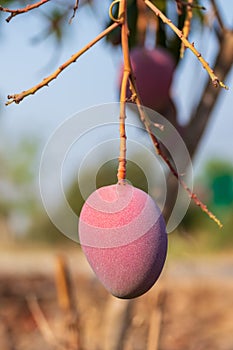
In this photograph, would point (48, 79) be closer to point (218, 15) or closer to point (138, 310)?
point (218, 15)

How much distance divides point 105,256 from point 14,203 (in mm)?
15291

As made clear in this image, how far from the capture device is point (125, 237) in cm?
49

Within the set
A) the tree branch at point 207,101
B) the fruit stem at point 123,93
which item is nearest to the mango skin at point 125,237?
the fruit stem at point 123,93

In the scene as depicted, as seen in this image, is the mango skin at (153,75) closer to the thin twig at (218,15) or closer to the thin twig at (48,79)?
the thin twig at (218,15)

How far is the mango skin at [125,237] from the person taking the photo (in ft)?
1.62

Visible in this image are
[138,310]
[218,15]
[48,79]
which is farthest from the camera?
[138,310]

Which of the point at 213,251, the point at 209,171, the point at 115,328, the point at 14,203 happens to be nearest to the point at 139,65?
the point at 115,328

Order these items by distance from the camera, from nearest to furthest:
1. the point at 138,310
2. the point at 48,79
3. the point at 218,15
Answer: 1. the point at 48,79
2. the point at 218,15
3. the point at 138,310

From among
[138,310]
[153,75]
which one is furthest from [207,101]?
[138,310]

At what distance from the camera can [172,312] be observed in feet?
11.8

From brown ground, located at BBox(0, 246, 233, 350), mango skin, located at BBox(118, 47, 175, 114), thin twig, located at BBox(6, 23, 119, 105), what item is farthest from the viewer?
brown ground, located at BBox(0, 246, 233, 350)

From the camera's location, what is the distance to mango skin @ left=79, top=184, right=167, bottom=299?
1.62 feet

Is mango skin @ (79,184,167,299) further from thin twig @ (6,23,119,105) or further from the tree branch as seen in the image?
the tree branch

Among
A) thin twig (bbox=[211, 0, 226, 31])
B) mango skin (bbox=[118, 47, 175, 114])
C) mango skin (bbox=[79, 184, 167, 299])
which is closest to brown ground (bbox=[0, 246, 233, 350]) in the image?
mango skin (bbox=[118, 47, 175, 114])
